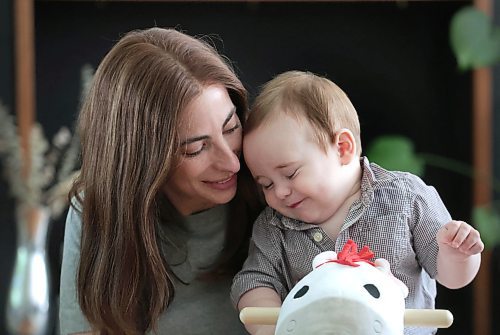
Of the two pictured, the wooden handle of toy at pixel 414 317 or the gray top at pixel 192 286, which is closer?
the wooden handle of toy at pixel 414 317

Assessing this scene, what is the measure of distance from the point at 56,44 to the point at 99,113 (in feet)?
5.25

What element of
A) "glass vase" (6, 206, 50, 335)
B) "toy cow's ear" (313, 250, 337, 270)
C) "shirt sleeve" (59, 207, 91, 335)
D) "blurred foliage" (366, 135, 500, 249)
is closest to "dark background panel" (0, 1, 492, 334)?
"blurred foliage" (366, 135, 500, 249)

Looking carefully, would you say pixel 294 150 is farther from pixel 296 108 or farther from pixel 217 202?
pixel 217 202

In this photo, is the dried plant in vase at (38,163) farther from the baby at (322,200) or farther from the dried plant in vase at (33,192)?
the baby at (322,200)

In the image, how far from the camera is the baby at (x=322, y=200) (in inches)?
52.9

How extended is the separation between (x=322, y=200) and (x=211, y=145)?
18 centimetres

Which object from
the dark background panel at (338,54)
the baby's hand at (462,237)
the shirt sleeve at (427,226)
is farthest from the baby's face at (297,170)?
the dark background panel at (338,54)

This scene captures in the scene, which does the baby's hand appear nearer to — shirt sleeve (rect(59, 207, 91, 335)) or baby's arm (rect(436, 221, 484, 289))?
baby's arm (rect(436, 221, 484, 289))

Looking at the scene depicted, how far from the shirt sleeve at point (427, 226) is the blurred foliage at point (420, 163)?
1.44m

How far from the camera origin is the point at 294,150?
1337 mm

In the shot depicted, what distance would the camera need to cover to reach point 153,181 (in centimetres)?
141

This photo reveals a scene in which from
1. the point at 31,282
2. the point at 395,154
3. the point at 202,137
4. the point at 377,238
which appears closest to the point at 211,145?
the point at 202,137

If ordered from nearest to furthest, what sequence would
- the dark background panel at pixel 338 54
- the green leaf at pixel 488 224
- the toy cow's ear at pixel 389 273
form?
1. the toy cow's ear at pixel 389 273
2. the green leaf at pixel 488 224
3. the dark background panel at pixel 338 54

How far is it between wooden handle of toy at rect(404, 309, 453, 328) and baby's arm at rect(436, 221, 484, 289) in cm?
15
